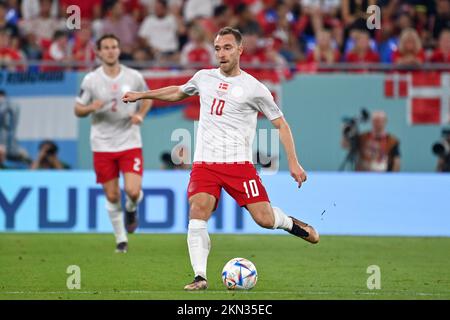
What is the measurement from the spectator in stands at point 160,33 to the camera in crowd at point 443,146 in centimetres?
541

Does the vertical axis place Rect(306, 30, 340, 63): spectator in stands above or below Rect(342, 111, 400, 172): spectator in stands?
above

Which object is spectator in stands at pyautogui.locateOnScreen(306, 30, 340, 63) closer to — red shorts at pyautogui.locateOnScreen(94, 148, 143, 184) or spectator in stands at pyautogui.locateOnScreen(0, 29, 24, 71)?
spectator in stands at pyautogui.locateOnScreen(0, 29, 24, 71)

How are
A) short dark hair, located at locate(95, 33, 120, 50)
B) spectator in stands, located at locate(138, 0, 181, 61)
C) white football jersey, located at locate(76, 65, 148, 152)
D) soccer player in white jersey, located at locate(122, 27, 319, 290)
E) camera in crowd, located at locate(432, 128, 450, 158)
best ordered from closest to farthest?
soccer player in white jersey, located at locate(122, 27, 319, 290)
short dark hair, located at locate(95, 33, 120, 50)
white football jersey, located at locate(76, 65, 148, 152)
camera in crowd, located at locate(432, 128, 450, 158)
spectator in stands, located at locate(138, 0, 181, 61)

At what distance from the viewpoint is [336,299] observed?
968 centimetres

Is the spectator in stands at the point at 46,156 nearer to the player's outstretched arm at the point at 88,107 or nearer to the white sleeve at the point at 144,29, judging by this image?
the player's outstretched arm at the point at 88,107

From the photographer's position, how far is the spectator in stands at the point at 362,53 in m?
18.7

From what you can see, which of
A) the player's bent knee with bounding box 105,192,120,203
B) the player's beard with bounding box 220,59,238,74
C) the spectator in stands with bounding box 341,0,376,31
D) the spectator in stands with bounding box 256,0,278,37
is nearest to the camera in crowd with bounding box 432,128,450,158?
the spectator in stands with bounding box 341,0,376,31

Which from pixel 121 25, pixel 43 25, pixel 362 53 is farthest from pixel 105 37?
pixel 43 25

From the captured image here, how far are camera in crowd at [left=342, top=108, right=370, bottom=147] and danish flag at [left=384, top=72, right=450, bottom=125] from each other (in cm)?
48

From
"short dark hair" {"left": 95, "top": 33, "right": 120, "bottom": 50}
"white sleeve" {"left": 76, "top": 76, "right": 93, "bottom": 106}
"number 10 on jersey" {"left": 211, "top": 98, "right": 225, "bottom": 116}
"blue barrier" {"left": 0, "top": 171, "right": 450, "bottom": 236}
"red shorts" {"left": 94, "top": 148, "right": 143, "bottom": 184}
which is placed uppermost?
"short dark hair" {"left": 95, "top": 33, "right": 120, "bottom": 50}

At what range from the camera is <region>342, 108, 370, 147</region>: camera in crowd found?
1752 centimetres

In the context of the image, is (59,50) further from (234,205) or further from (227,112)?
(227,112)

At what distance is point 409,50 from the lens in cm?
1861

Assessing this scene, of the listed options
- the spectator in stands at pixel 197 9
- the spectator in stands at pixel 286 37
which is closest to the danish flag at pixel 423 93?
the spectator in stands at pixel 286 37
